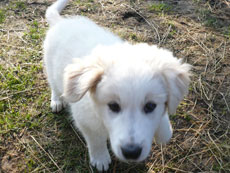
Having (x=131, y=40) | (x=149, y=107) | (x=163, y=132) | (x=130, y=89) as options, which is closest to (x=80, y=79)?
(x=130, y=89)

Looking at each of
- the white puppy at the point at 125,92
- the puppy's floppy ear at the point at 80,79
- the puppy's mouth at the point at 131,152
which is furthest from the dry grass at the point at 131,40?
the puppy's floppy ear at the point at 80,79

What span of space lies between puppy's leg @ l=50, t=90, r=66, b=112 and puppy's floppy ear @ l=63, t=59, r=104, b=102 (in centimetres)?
122

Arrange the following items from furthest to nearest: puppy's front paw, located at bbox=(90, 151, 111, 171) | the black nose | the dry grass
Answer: the dry grass → puppy's front paw, located at bbox=(90, 151, 111, 171) → the black nose

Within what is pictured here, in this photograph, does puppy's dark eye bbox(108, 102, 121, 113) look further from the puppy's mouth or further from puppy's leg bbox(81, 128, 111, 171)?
puppy's leg bbox(81, 128, 111, 171)

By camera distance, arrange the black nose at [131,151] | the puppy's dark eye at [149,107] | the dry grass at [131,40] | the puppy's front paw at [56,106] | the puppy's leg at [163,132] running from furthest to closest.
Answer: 1. the puppy's front paw at [56,106]
2. the dry grass at [131,40]
3. the puppy's leg at [163,132]
4. the puppy's dark eye at [149,107]
5. the black nose at [131,151]

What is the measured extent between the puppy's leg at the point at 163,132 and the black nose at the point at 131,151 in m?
0.77

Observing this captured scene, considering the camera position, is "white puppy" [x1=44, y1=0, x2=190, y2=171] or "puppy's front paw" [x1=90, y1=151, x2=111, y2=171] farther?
"puppy's front paw" [x1=90, y1=151, x2=111, y2=171]

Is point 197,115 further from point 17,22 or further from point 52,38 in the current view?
point 17,22

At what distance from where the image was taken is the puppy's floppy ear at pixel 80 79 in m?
2.14

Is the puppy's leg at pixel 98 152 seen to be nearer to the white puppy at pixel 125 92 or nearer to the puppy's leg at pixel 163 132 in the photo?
the white puppy at pixel 125 92

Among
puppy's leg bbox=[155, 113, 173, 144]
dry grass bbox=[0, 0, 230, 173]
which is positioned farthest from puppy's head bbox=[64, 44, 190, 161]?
dry grass bbox=[0, 0, 230, 173]

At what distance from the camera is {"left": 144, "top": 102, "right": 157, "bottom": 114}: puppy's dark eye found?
208cm

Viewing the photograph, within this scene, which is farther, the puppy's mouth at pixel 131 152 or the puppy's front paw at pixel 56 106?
the puppy's front paw at pixel 56 106

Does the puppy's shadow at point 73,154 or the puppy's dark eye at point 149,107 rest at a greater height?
the puppy's dark eye at point 149,107
